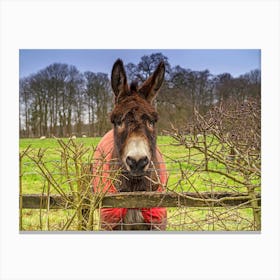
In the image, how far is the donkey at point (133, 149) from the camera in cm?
375

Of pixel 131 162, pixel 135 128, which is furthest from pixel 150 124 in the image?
pixel 131 162

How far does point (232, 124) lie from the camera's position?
12.2 feet

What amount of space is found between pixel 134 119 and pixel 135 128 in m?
0.08

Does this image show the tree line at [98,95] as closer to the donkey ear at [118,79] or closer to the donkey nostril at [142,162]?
the donkey ear at [118,79]

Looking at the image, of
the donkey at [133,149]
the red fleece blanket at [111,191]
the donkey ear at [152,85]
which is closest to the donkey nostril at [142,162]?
the donkey at [133,149]

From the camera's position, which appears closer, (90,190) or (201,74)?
(90,190)

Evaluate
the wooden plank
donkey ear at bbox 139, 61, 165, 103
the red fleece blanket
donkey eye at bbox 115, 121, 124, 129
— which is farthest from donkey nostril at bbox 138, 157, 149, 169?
donkey ear at bbox 139, 61, 165, 103

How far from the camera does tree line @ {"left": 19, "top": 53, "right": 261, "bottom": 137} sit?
12.7 ft

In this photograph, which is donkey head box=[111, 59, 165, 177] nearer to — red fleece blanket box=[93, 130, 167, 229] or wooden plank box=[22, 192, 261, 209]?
red fleece blanket box=[93, 130, 167, 229]
